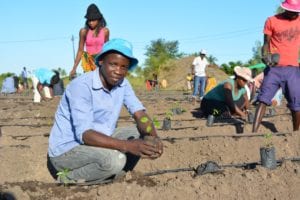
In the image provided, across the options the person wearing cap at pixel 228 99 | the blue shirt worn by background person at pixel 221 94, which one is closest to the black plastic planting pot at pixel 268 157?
the person wearing cap at pixel 228 99

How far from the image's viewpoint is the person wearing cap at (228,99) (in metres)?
6.63

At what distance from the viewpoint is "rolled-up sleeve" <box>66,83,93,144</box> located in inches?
128

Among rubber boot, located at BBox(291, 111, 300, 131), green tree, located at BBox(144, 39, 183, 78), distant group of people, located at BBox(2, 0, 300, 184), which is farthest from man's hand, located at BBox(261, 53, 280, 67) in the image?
green tree, located at BBox(144, 39, 183, 78)

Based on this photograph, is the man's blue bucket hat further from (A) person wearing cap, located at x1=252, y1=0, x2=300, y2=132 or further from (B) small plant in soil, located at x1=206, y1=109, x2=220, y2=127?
(B) small plant in soil, located at x1=206, y1=109, x2=220, y2=127

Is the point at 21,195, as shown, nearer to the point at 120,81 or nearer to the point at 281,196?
the point at 120,81

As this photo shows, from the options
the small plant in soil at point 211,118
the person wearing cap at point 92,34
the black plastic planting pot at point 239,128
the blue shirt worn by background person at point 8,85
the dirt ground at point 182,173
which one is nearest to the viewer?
the dirt ground at point 182,173

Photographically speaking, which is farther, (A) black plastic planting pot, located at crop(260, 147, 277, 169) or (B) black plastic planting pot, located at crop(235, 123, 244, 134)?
(B) black plastic planting pot, located at crop(235, 123, 244, 134)

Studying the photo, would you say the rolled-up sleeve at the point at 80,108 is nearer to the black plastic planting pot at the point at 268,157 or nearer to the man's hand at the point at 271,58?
the black plastic planting pot at the point at 268,157

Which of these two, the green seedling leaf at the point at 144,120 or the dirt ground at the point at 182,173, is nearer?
the dirt ground at the point at 182,173

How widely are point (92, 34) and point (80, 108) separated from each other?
2.94 metres

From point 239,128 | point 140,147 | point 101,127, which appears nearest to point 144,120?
point 101,127

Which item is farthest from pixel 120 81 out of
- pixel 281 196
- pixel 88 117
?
pixel 281 196

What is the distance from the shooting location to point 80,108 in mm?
3268

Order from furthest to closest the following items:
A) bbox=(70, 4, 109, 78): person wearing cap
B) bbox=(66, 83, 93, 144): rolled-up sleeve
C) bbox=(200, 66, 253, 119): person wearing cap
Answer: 1. bbox=(200, 66, 253, 119): person wearing cap
2. bbox=(70, 4, 109, 78): person wearing cap
3. bbox=(66, 83, 93, 144): rolled-up sleeve
